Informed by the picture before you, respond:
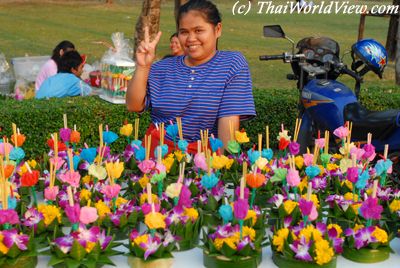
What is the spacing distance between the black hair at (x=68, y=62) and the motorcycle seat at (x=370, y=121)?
3.77 metres

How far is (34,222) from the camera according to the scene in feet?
7.02

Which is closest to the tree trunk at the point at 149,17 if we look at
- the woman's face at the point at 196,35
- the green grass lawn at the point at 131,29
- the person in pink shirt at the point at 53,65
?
the green grass lawn at the point at 131,29

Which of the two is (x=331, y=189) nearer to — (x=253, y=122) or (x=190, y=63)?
(x=190, y=63)

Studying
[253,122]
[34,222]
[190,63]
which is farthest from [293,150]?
[253,122]

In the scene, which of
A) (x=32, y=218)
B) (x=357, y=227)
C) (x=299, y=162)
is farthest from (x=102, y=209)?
(x=299, y=162)

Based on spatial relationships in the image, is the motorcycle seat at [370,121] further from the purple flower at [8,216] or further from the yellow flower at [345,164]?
the purple flower at [8,216]

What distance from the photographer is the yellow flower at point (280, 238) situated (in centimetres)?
198

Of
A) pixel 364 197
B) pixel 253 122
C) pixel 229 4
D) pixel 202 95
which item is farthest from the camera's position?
pixel 229 4

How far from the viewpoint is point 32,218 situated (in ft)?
7.08

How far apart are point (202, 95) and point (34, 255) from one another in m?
1.38

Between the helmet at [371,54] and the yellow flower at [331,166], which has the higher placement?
the helmet at [371,54]

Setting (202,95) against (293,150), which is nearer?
(293,150)

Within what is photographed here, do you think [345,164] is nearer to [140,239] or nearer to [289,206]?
[289,206]

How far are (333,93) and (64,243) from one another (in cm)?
282
